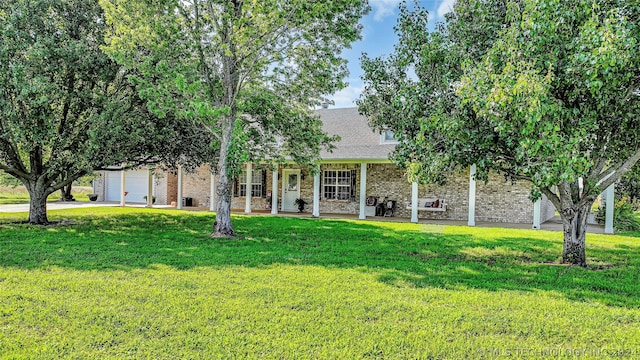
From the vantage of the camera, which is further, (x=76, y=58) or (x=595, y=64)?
(x=76, y=58)

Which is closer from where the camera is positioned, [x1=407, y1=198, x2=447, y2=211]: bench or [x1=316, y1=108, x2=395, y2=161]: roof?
[x1=316, y1=108, x2=395, y2=161]: roof

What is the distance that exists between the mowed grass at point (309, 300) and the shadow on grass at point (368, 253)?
0.15ft

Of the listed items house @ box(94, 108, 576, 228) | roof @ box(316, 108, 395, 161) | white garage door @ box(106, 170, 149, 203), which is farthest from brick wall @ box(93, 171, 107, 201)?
roof @ box(316, 108, 395, 161)

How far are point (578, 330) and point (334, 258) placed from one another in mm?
4445

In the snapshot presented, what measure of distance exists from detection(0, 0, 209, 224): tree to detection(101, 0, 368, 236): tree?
1.24 m

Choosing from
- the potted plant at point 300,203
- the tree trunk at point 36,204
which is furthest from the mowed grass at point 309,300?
the potted plant at point 300,203

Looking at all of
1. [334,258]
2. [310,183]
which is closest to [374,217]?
[310,183]

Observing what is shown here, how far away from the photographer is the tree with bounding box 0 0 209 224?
10.7 metres

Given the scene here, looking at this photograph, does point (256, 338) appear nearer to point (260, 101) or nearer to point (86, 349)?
point (86, 349)

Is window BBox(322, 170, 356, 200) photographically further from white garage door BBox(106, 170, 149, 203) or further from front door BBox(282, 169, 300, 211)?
white garage door BBox(106, 170, 149, 203)

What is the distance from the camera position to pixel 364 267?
23.8 feet

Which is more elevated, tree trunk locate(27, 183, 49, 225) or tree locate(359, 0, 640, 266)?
tree locate(359, 0, 640, 266)

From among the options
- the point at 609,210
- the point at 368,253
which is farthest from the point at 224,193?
the point at 609,210

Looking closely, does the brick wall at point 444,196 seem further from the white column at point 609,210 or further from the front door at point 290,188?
the white column at point 609,210
